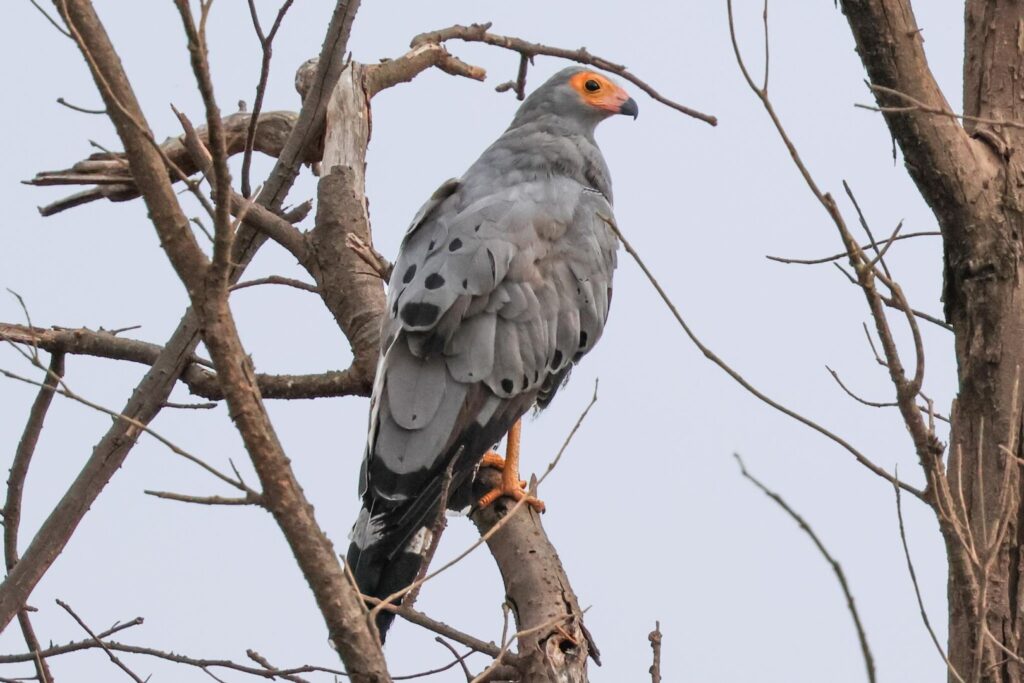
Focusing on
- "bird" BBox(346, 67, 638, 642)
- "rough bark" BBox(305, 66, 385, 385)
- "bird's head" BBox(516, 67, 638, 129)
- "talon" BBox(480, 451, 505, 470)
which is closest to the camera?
"bird" BBox(346, 67, 638, 642)

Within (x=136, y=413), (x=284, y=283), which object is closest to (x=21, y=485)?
(x=136, y=413)

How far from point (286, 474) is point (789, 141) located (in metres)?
1.11

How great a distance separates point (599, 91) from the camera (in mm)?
5676

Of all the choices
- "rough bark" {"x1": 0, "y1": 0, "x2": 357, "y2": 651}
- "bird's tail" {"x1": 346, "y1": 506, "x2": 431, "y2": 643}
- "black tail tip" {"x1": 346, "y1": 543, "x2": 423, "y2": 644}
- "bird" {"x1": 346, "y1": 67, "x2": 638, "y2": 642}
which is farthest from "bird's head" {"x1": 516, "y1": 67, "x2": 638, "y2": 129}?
"black tail tip" {"x1": 346, "y1": 543, "x2": 423, "y2": 644}

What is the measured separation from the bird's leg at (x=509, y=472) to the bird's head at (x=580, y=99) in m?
1.75

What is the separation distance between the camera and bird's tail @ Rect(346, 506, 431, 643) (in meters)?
3.47

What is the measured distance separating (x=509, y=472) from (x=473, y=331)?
521mm

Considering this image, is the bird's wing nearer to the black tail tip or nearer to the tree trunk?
the black tail tip

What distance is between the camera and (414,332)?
4066mm

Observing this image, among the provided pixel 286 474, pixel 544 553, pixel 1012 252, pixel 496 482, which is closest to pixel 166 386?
pixel 496 482

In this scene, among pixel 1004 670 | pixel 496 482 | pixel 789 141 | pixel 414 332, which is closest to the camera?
pixel 789 141

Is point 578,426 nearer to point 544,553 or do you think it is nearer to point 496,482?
point 544,553

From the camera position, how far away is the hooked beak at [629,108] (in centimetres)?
568

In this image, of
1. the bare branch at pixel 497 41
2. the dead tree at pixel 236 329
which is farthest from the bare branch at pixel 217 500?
the bare branch at pixel 497 41
